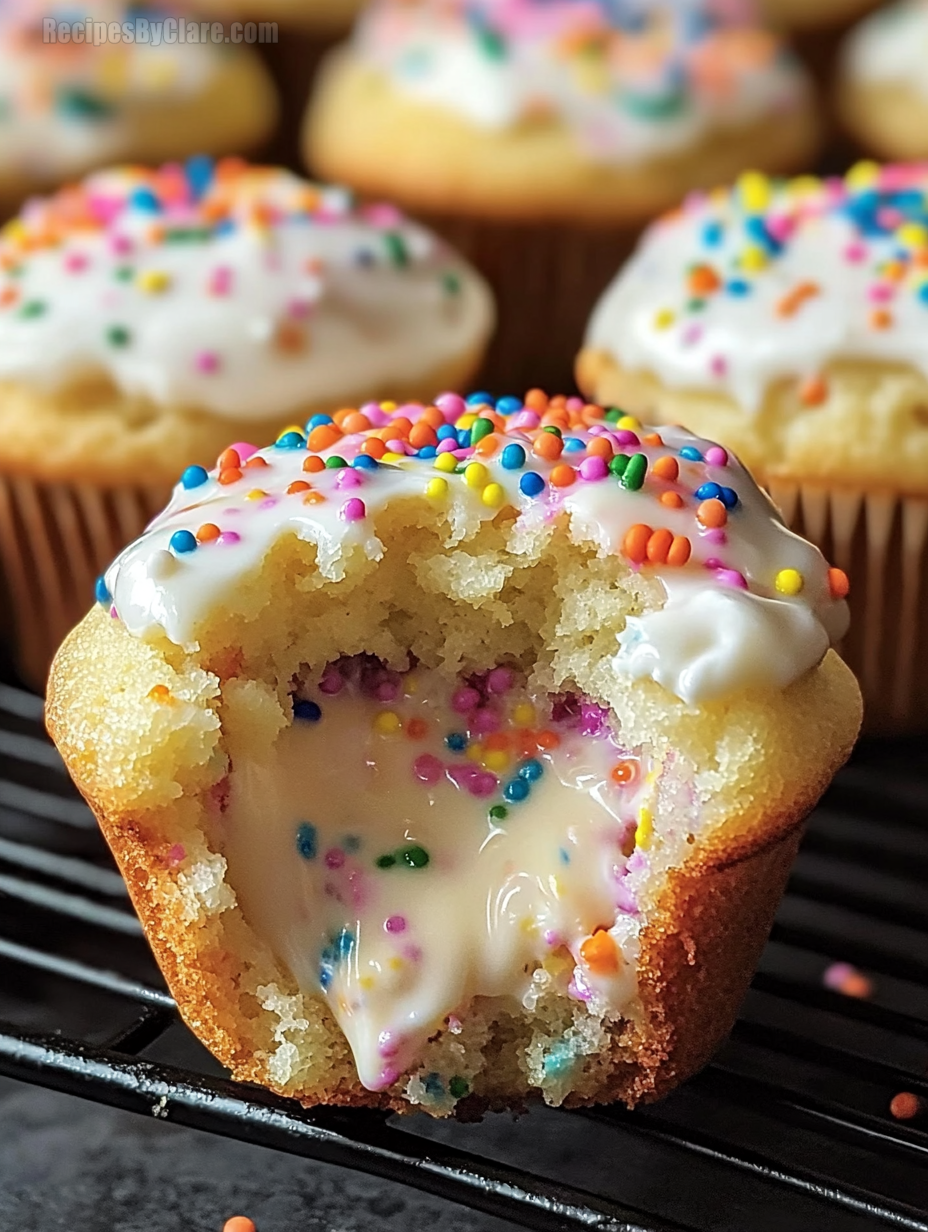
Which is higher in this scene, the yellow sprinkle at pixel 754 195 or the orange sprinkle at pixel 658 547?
the orange sprinkle at pixel 658 547

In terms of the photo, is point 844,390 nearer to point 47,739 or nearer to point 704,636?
point 704,636

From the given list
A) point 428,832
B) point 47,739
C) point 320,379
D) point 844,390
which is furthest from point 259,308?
point 428,832

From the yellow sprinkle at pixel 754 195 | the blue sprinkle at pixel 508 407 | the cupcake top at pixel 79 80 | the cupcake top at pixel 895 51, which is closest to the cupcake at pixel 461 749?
the blue sprinkle at pixel 508 407

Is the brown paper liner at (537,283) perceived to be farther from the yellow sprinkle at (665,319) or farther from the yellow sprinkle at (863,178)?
the yellow sprinkle at (665,319)

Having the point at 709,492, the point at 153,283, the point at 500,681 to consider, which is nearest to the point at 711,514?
the point at 709,492

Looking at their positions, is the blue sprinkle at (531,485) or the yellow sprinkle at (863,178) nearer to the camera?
the blue sprinkle at (531,485)

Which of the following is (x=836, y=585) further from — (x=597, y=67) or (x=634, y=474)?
(x=597, y=67)

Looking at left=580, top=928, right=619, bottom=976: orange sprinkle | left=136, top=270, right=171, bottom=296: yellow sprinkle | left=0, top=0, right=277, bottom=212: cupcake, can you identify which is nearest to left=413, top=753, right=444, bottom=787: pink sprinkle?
left=580, top=928, right=619, bottom=976: orange sprinkle
